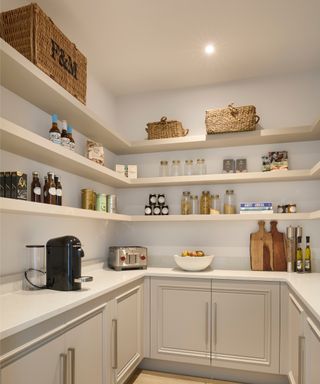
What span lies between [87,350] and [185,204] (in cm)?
166

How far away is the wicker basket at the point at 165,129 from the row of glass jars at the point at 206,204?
0.60m

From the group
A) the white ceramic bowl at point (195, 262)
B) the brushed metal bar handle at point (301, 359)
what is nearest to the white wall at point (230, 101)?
the white ceramic bowl at point (195, 262)

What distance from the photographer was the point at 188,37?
7.63ft

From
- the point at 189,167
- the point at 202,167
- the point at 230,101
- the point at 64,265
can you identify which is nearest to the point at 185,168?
the point at 189,167

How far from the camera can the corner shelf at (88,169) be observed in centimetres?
157

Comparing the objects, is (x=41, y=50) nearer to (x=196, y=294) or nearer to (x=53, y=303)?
(x=53, y=303)

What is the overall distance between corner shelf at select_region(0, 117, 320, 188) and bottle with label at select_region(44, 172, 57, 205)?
0.15 meters

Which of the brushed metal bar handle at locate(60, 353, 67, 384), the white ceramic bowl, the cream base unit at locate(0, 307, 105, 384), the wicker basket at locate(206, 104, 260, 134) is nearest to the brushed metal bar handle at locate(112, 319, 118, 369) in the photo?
the cream base unit at locate(0, 307, 105, 384)

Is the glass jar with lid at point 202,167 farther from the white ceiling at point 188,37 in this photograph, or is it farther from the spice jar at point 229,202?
the white ceiling at point 188,37

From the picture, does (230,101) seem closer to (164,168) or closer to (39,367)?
(164,168)

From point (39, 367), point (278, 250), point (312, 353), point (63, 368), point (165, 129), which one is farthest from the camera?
point (165, 129)

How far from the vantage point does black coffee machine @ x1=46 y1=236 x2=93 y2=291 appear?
1794 millimetres

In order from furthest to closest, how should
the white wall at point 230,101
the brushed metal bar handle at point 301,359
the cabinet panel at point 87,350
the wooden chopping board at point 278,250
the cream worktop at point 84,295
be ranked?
1. the white wall at point 230,101
2. the wooden chopping board at point 278,250
3. the brushed metal bar handle at point 301,359
4. the cabinet panel at point 87,350
5. the cream worktop at point 84,295

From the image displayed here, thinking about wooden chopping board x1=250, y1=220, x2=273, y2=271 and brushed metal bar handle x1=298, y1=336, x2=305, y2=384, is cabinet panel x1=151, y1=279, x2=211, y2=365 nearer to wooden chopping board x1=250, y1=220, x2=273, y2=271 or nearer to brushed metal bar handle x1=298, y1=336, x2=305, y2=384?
wooden chopping board x1=250, y1=220, x2=273, y2=271
